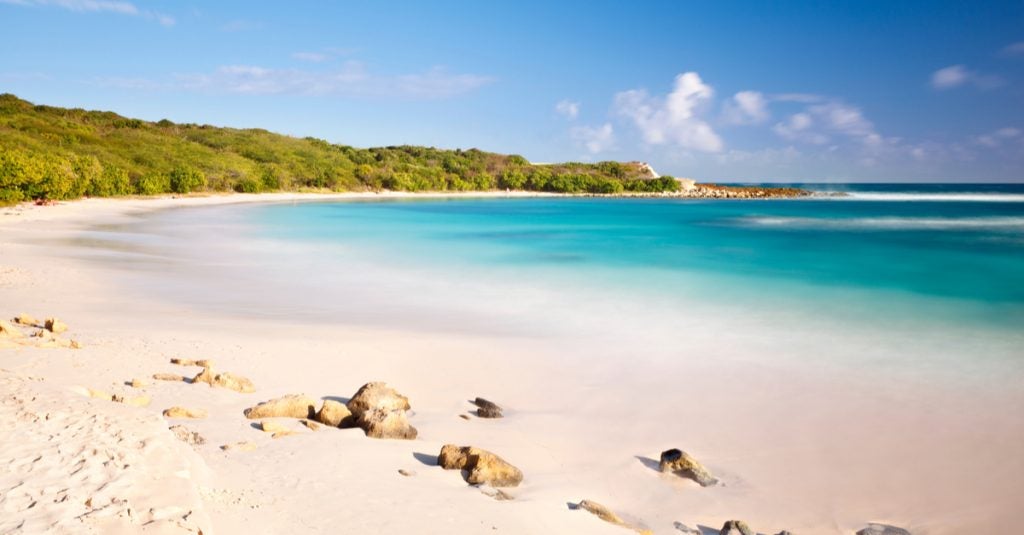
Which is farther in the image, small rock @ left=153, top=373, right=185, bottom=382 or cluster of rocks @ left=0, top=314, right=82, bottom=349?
cluster of rocks @ left=0, top=314, right=82, bottom=349

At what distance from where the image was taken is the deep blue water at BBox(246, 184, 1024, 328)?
16.7 metres

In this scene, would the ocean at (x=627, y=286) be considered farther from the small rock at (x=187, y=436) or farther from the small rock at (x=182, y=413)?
the small rock at (x=187, y=436)

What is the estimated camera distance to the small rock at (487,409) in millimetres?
6898

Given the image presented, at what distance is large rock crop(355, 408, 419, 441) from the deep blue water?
36.5ft

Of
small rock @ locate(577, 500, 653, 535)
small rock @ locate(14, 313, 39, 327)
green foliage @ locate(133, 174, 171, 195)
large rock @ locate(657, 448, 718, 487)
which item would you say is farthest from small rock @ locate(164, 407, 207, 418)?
green foliage @ locate(133, 174, 171, 195)

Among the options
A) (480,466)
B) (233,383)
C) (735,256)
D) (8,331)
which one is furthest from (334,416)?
(735,256)

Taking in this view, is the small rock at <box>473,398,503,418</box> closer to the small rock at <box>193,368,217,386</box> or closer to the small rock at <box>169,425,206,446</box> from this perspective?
the small rock at <box>169,425,206,446</box>

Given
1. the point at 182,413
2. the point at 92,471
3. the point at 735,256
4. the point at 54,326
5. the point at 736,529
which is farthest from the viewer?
the point at 735,256

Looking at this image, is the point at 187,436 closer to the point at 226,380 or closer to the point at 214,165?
the point at 226,380

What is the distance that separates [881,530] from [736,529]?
1.24 metres

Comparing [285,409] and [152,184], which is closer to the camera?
[285,409]

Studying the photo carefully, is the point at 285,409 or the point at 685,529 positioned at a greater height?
the point at 285,409

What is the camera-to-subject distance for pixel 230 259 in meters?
20.0

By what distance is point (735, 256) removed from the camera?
2644 cm
